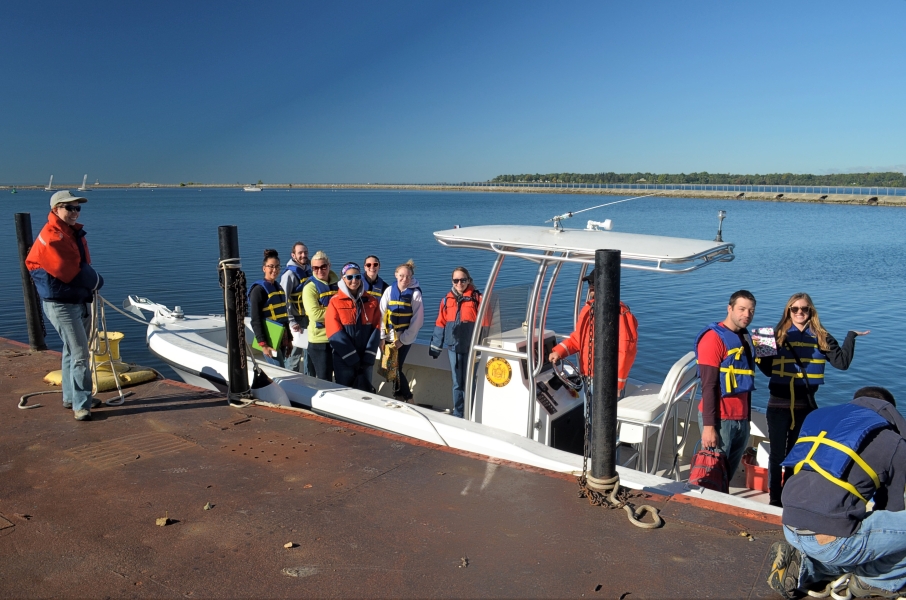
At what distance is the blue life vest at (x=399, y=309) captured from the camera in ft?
20.9

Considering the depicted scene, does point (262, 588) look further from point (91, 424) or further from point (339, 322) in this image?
point (339, 322)

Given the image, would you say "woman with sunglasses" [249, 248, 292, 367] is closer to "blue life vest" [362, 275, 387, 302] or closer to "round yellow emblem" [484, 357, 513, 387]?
"blue life vest" [362, 275, 387, 302]

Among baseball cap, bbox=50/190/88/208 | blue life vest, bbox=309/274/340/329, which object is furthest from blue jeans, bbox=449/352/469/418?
baseball cap, bbox=50/190/88/208

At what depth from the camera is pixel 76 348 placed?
16.8ft

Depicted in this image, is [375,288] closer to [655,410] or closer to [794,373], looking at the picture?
[655,410]

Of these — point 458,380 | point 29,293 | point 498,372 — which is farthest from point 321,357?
point 29,293

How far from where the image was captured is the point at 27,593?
9.50 ft

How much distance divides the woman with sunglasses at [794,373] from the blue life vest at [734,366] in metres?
0.37

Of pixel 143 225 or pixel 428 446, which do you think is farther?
pixel 143 225

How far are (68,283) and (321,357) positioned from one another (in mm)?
2302

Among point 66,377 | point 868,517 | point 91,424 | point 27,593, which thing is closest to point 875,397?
point 868,517

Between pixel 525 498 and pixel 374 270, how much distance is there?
3.27 meters

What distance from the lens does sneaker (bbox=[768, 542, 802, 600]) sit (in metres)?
2.83

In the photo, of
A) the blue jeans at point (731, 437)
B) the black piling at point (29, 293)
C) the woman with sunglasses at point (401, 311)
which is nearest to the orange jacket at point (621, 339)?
the blue jeans at point (731, 437)
